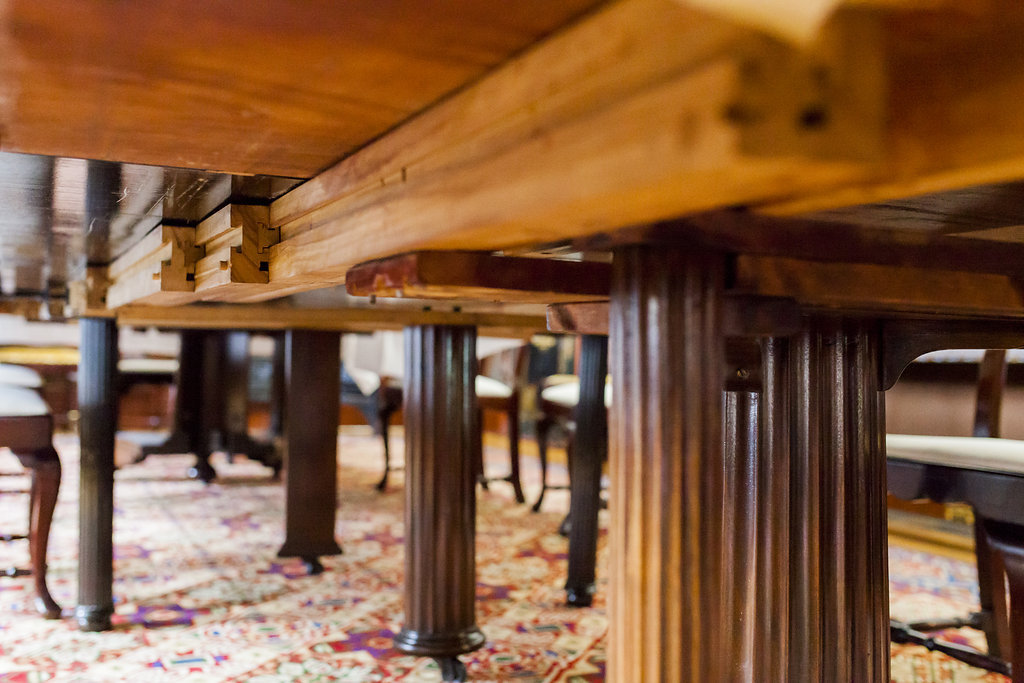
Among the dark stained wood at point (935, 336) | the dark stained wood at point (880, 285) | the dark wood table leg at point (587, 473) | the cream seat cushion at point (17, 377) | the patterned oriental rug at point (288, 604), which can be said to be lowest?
the patterned oriental rug at point (288, 604)

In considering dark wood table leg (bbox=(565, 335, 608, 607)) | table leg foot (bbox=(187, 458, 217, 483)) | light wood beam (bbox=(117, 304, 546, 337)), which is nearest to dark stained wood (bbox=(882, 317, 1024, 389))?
light wood beam (bbox=(117, 304, 546, 337))

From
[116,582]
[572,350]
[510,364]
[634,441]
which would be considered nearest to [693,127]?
[634,441]

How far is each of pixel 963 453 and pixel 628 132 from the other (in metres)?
1.29

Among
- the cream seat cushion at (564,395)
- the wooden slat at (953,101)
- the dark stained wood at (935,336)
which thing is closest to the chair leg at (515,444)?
the cream seat cushion at (564,395)

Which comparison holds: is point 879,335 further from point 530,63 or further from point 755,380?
point 530,63

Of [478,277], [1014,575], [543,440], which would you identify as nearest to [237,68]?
[478,277]

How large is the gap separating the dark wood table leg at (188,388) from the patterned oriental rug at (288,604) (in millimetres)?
570

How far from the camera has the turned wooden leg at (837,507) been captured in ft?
3.83

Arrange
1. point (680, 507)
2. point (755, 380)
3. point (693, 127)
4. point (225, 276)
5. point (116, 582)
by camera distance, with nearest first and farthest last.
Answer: point (693, 127)
point (680, 507)
point (755, 380)
point (225, 276)
point (116, 582)

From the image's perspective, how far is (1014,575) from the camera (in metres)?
1.18

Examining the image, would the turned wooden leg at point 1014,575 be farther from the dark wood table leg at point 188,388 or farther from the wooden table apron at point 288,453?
the dark wood table leg at point 188,388

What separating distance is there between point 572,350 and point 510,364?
2038 millimetres

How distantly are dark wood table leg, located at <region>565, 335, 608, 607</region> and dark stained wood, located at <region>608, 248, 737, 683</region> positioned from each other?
168 centimetres

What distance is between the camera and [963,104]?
1.52ft
